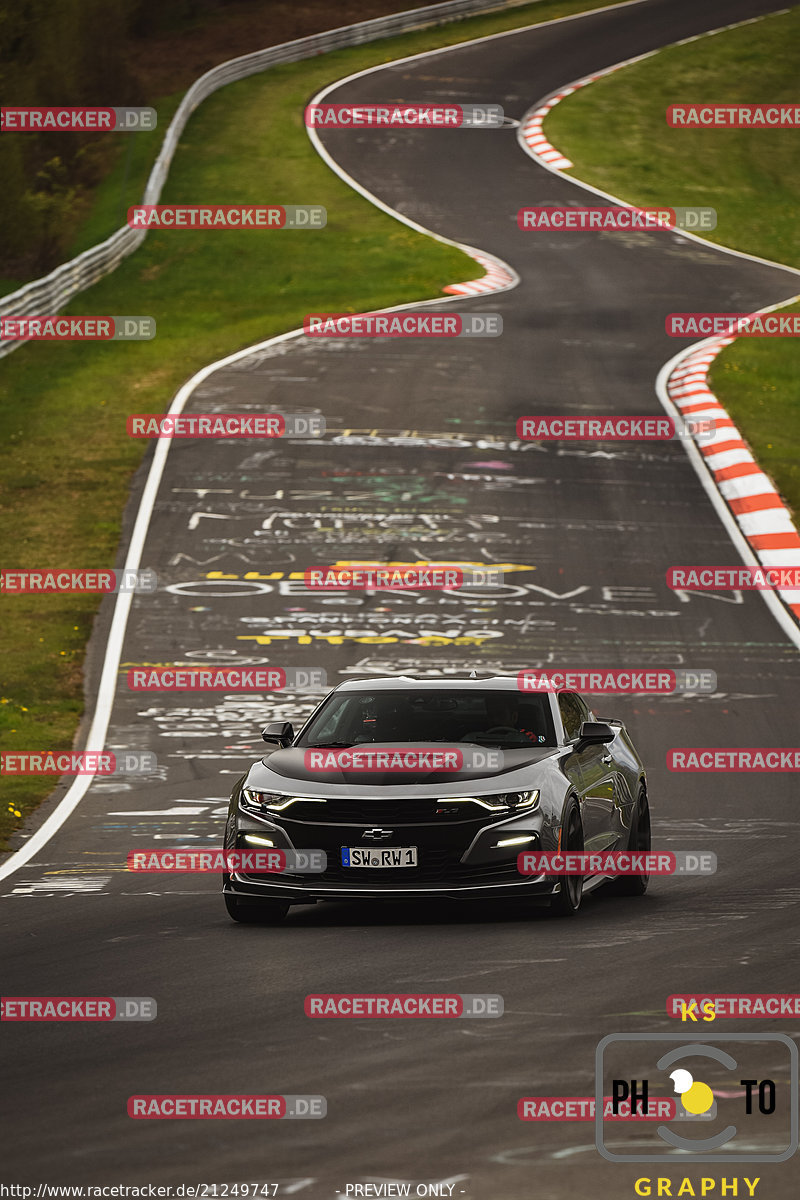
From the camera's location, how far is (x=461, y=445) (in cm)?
2830

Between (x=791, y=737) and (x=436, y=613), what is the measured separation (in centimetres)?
590

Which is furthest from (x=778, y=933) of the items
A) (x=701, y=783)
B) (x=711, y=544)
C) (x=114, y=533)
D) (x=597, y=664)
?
(x=114, y=533)

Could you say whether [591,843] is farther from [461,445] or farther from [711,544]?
[461,445]

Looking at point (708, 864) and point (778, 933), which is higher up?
point (778, 933)

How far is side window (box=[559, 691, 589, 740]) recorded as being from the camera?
11675 millimetres
